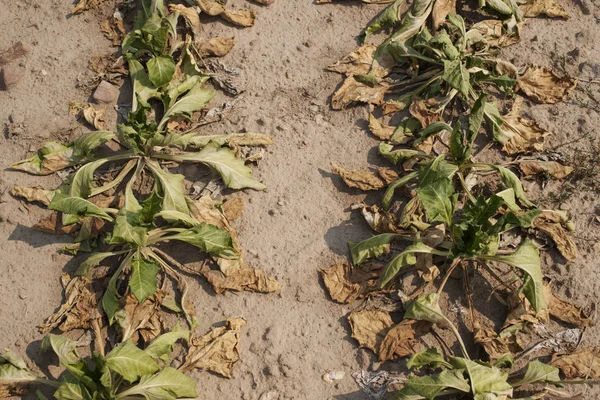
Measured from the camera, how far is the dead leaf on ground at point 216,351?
3604 millimetres

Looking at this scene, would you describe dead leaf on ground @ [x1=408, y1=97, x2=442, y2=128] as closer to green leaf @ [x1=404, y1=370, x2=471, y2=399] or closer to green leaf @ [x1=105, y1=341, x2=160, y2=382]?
green leaf @ [x1=404, y1=370, x2=471, y2=399]

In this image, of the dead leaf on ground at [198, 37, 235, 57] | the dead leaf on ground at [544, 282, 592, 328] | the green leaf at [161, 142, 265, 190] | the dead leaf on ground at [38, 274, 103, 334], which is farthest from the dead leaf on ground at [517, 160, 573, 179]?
the dead leaf on ground at [38, 274, 103, 334]

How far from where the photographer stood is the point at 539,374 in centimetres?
337

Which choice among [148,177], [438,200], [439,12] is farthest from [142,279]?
[439,12]

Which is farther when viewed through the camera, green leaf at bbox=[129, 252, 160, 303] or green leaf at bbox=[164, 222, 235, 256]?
green leaf at bbox=[164, 222, 235, 256]

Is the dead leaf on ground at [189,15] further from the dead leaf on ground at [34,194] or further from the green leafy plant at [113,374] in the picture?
the green leafy plant at [113,374]

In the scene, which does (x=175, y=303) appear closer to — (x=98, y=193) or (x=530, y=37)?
(x=98, y=193)

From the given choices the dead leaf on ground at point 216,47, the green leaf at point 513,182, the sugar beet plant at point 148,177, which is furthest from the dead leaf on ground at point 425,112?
the dead leaf on ground at point 216,47

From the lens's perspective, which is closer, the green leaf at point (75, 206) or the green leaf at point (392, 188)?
the green leaf at point (75, 206)

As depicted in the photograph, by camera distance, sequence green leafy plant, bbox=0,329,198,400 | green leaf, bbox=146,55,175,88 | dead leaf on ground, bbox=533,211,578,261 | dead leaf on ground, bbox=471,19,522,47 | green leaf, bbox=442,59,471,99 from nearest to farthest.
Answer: green leafy plant, bbox=0,329,198,400, dead leaf on ground, bbox=533,211,578,261, green leaf, bbox=442,59,471,99, green leaf, bbox=146,55,175,88, dead leaf on ground, bbox=471,19,522,47

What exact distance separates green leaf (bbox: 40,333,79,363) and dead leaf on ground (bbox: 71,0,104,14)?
272cm

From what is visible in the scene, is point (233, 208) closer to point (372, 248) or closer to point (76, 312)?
point (372, 248)

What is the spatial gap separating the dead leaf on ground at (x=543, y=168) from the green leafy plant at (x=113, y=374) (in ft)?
8.00

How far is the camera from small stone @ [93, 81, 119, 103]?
4637 mm
